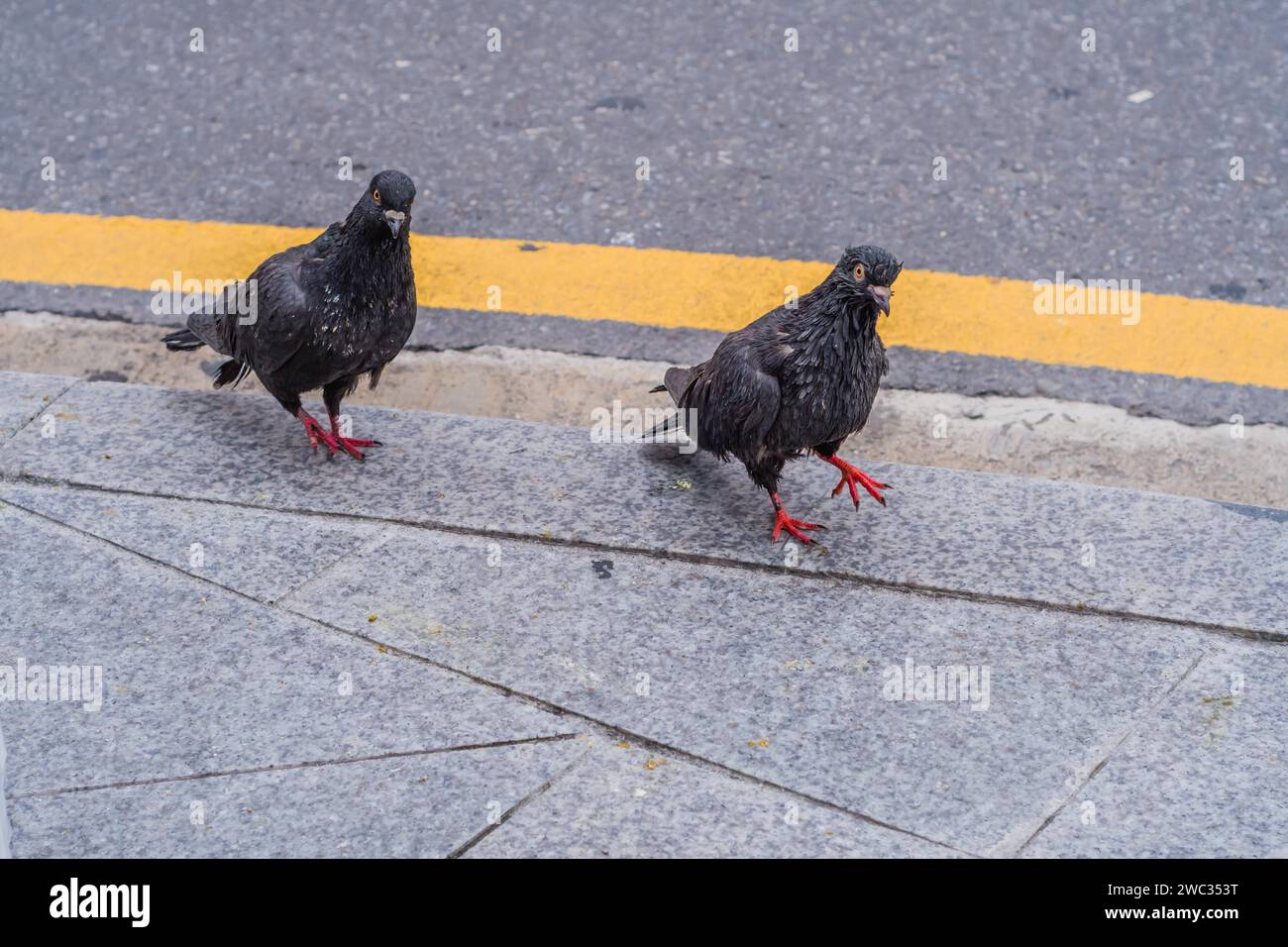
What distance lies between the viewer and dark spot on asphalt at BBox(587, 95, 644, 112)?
595cm

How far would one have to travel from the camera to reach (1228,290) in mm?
5031

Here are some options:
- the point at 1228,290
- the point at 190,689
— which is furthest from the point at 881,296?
the point at 1228,290

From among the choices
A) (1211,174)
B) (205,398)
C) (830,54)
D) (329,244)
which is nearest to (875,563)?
(329,244)

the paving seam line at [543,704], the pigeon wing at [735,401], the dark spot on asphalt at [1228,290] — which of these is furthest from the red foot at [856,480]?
the dark spot on asphalt at [1228,290]

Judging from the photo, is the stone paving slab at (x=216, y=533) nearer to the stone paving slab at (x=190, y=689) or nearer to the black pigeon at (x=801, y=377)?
the stone paving slab at (x=190, y=689)

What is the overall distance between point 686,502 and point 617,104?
8.61ft

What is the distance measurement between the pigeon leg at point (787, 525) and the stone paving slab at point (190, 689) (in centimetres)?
101

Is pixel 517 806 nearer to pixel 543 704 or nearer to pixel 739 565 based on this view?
pixel 543 704

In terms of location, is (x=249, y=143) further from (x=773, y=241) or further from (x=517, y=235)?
(x=773, y=241)

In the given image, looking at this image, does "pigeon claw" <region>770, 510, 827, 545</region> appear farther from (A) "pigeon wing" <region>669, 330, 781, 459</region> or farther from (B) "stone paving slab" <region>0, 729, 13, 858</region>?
(B) "stone paving slab" <region>0, 729, 13, 858</region>

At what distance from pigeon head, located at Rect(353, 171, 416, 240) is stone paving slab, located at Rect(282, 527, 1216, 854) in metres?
0.85

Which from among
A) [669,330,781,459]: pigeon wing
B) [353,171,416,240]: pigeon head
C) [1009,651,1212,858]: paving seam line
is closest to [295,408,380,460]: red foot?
[353,171,416,240]: pigeon head

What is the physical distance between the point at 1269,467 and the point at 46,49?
560 cm

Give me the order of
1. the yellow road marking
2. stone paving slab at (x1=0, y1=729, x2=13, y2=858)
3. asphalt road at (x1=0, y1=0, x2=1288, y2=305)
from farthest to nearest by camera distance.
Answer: asphalt road at (x1=0, y1=0, x2=1288, y2=305)
the yellow road marking
stone paving slab at (x1=0, y1=729, x2=13, y2=858)
